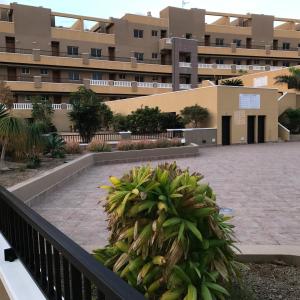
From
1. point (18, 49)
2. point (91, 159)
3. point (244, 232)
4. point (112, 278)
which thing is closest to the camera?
point (112, 278)

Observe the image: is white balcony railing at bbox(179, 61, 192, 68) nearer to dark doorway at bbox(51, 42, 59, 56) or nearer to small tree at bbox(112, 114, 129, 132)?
dark doorway at bbox(51, 42, 59, 56)

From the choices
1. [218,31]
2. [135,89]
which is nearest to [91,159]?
[135,89]

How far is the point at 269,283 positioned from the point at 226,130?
28.8 m

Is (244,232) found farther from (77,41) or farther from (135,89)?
(77,41)

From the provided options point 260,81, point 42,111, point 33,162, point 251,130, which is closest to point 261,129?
point 251,130

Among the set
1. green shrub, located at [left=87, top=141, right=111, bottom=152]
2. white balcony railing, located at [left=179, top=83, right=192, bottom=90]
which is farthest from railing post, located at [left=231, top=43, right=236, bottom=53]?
green shrub, located at [left=87, top=141, right=111, bottom=152]

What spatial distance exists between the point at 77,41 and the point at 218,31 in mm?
25942

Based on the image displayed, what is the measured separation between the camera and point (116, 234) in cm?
347

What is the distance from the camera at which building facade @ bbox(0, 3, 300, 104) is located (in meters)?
54.7

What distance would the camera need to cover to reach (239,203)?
10.1m

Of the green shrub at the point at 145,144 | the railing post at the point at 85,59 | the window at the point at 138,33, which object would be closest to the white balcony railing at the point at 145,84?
the railing post at the point at 85,59

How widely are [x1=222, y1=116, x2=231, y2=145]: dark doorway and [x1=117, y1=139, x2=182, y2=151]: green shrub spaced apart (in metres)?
8.34

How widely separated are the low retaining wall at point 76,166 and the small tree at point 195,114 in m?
8.13

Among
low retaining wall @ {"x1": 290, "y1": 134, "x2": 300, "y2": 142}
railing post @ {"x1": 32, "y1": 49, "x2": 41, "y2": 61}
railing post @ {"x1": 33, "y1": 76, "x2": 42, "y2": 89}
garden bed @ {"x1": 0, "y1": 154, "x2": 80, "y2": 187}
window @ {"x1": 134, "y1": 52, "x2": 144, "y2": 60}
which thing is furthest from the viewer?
window @ {"x1": 134, "y1": 52, "x2": 144, "y2": 60}
